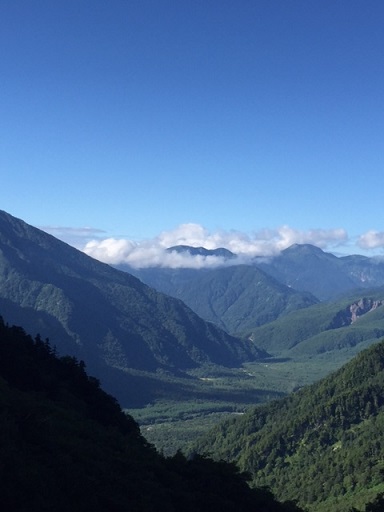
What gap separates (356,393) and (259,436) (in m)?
30.7

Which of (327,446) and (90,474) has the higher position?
(90,474)

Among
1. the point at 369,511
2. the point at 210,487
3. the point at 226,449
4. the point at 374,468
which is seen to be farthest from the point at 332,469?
the point at 210,487

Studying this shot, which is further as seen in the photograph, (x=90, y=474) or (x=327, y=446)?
(x=327, y=446)

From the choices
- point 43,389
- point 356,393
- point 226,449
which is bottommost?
point 226,449

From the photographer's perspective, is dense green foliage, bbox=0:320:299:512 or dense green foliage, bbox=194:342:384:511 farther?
dense green foliage, bbox=194:342:384:511

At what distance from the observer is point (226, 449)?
584 feet

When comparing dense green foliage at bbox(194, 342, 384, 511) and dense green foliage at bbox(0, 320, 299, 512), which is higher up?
dense green foliage at bbox(0, 320, 299, 512)

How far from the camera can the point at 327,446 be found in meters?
157

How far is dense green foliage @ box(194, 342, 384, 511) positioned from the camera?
12269 centimetres

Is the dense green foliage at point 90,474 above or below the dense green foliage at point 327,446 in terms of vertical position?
above

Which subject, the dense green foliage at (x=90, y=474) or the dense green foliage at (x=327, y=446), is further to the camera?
the dense green foliage at (x=327, y=446)

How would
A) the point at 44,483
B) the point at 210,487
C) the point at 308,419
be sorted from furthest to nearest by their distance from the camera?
the point at 308,419
the point at 210,487
the point at 44,483

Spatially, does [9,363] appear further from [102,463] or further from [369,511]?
[369,511]

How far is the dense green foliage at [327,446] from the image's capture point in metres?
123
